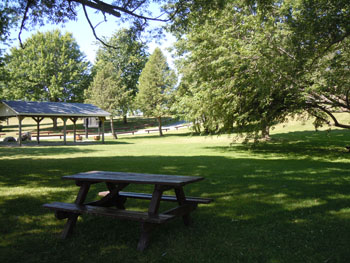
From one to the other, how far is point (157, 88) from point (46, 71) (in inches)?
855

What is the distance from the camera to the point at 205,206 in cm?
577

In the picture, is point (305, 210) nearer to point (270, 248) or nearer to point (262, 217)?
point (262, 217)

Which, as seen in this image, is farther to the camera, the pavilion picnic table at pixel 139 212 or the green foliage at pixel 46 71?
the green foliage at pixel 46 71

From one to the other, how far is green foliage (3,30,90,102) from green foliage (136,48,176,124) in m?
16.7

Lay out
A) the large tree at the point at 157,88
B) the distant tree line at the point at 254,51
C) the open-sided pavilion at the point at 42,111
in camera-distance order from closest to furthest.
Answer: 1. the distant tree line at the point at 254,51
2. the open-sided pavilion at the point at 42,111
3. the large tree at the point at 157,88

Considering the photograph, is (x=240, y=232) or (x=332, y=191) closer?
(x=240, y=232)

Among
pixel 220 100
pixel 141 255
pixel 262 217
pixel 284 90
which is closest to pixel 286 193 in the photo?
pixel 262 217

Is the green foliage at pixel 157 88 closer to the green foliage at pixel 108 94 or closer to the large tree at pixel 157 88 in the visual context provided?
the large tree at pixel 157 88

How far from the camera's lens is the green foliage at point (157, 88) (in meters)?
38.5

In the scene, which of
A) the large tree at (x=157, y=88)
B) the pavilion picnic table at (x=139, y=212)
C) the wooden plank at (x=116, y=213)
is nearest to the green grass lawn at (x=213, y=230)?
the pavilion picnic table at (x=139, y=212)

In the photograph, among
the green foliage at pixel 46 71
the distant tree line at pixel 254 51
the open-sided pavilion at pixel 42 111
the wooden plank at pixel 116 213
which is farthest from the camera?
the green foliage at pixel 46 71

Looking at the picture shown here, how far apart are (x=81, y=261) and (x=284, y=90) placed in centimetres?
1244

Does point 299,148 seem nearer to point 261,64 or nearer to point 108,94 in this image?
point 261,64

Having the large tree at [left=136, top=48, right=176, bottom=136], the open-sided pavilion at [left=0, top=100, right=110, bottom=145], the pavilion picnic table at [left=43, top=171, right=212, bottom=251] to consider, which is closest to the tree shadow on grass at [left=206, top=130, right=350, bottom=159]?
the pavilion picnic table at [left=43, top=171, right=212, bottom=251]
